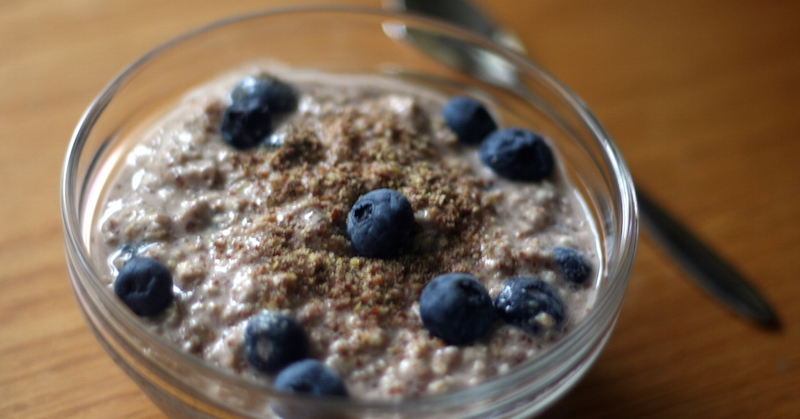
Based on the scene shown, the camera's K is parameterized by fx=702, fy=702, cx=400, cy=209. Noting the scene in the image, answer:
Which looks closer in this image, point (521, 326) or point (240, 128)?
point (521, 326)

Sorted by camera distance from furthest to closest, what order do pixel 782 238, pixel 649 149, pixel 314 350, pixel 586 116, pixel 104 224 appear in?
pixel 649 149
pixel 782 238
pixel 586 116
pixel 104 224
pixel 314 350

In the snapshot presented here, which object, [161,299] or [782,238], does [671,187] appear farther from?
[161,299]

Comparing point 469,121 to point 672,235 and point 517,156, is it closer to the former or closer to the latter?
point 517,156

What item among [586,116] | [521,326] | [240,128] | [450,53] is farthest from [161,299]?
[450,53]

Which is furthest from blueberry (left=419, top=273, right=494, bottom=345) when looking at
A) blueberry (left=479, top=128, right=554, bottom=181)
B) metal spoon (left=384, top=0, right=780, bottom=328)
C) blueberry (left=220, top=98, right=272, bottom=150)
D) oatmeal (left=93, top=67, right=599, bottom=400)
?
metal spoon (left=384, top=0, right=780, bottom=328)

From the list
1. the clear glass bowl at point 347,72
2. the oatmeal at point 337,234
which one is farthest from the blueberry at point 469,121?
the clear glass bowl at point 347,72

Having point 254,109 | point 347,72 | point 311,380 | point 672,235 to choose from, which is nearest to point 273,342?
point 311,380

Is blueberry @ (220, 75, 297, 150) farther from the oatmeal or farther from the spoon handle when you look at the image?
the spoon handle

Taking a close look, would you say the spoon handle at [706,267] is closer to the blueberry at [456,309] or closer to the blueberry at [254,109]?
the blueberry at [456,309]
